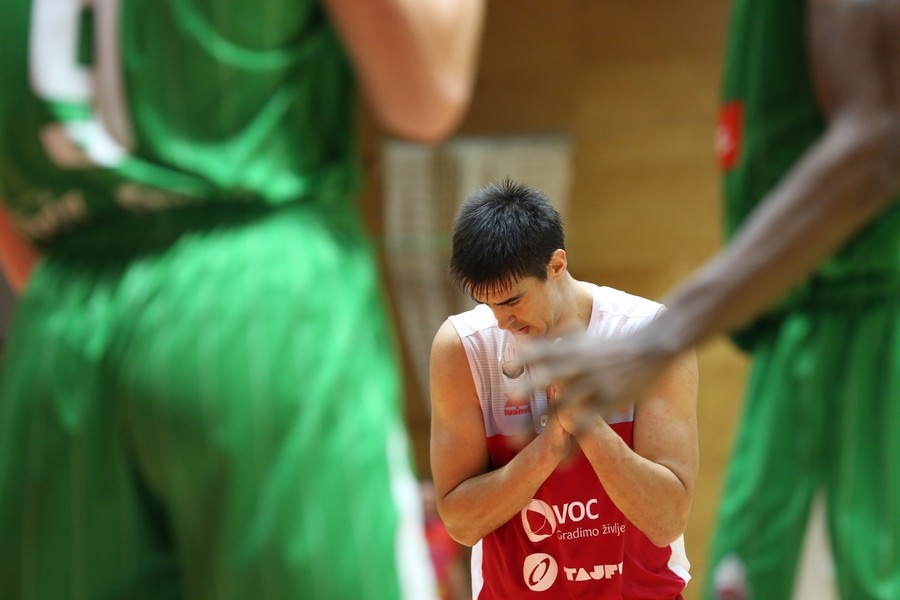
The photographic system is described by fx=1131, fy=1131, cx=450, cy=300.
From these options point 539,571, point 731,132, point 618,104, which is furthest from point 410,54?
point 618,104

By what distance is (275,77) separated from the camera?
1.17 meters

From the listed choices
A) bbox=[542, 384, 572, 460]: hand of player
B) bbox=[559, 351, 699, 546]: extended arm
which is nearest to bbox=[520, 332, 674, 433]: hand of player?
bbox=[542, 384, 572, 460]: hand of player

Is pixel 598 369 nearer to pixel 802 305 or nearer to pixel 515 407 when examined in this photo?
pixel 515 407

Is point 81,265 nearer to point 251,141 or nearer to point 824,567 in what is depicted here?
point 251,141

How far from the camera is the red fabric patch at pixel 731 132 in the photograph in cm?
126

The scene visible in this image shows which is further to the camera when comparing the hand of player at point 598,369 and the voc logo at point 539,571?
the voc logo at point 539,571

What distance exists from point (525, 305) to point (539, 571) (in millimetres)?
352

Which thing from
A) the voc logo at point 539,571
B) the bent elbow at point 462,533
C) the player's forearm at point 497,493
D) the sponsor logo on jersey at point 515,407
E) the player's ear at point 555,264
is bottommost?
the voc logo at point 539,571

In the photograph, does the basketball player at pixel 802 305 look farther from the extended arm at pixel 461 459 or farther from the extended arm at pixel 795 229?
the extended arm at pixel 461 459

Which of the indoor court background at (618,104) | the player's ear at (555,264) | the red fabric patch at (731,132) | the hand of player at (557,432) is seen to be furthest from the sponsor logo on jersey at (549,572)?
the indoor court background at (618,104)

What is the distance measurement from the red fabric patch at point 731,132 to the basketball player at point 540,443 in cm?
19

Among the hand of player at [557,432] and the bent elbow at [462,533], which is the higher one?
the hand of player at [557,432]

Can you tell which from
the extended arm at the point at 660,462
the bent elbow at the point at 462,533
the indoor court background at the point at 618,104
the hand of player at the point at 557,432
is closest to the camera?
the hand of player at the point at 557,432

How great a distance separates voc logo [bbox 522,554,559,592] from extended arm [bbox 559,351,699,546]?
122 millimetres
